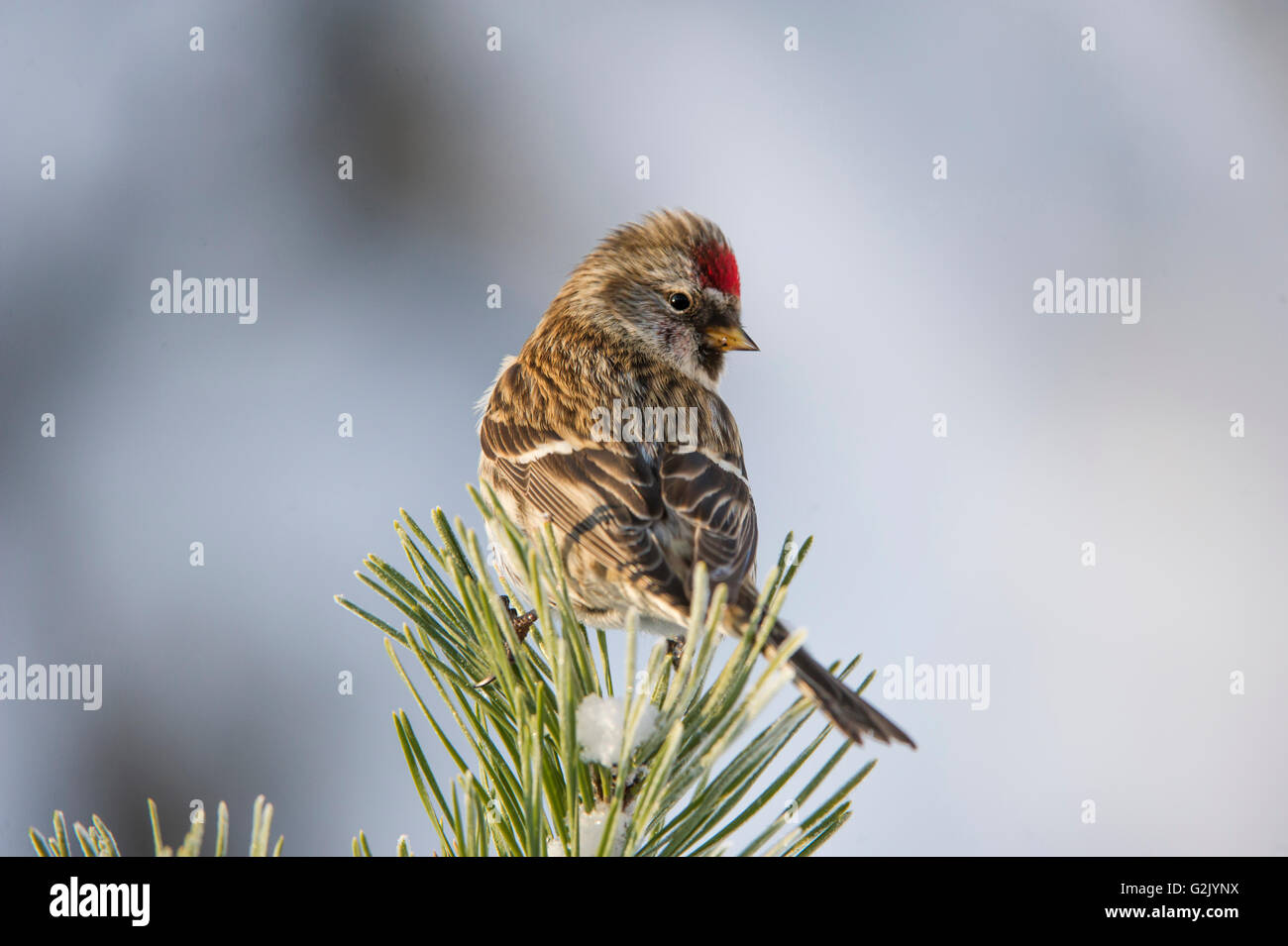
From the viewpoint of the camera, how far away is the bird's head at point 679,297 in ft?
10.3

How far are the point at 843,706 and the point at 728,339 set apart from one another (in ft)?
6.03

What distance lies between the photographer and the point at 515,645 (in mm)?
1400

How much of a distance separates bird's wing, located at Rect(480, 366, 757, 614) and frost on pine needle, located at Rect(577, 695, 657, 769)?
0.58 meters

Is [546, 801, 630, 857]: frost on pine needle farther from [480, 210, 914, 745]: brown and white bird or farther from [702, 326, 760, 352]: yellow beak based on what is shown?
[702, 326, 760, 352]: yellow beak

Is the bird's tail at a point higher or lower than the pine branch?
higher

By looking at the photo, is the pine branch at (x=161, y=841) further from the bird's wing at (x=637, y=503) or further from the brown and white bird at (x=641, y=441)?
the bird's wing at (x=637, y=503)

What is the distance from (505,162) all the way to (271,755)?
3.67 meters

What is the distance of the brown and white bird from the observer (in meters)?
2.15

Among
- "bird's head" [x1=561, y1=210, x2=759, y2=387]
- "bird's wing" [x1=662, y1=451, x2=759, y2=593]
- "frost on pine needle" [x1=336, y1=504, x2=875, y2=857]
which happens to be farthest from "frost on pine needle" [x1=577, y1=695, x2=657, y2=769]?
"bird's head" [x1=561, y1=210, x2=759, y2=387]

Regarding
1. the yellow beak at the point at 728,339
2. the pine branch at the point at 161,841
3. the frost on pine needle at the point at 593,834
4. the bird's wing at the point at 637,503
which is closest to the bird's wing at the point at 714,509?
the bird's wing at the point at 637,503

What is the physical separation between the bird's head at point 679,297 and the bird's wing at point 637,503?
0.48m

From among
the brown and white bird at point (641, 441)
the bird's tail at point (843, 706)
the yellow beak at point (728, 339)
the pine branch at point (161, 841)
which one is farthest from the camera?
the yellow beak at point (728, 339)
